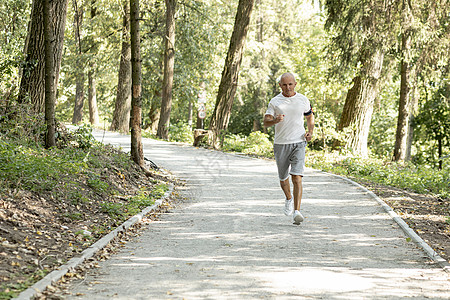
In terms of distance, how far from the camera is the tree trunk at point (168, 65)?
25.0 m

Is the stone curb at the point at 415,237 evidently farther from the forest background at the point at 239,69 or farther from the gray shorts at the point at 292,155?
the gray shorts at the point at 292,155

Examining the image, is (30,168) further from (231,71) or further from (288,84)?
(231,71)

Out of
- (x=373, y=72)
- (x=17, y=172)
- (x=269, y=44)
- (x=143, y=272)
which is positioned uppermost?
(x=269, y=44)

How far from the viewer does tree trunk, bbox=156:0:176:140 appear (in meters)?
25.0

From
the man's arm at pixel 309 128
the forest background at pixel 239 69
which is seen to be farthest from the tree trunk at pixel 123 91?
the man's arm at pixel 309 128

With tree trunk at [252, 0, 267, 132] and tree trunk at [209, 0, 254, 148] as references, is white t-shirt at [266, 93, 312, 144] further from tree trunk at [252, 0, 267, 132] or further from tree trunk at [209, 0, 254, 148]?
tree trunk at [252, 0, 267, 132]

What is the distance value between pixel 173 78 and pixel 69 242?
21643mm

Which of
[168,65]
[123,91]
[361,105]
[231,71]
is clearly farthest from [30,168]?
[123,91]

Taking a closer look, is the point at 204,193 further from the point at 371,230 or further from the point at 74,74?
the point at 74,74

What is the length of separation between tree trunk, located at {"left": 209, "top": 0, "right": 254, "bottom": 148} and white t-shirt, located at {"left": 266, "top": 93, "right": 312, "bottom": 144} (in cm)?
1344

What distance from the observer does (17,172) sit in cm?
795

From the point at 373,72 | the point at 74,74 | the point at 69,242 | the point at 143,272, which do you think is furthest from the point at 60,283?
the point at 74,74

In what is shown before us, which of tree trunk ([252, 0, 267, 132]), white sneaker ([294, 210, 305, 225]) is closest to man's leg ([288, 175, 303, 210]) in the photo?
white sneaker ([294, 210, 305, 225])

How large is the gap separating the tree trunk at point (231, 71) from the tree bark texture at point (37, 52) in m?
10.6
